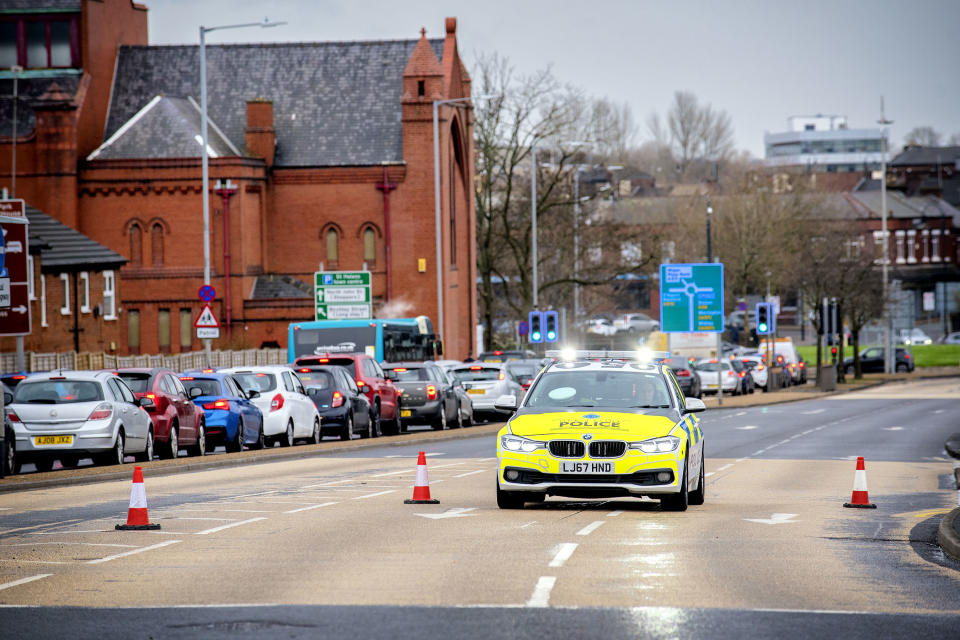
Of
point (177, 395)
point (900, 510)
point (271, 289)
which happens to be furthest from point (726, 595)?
point (271, 289)

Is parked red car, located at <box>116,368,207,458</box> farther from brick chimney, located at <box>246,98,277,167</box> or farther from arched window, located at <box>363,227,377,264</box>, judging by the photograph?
brick chimney, located at <box>246,98,277,167</box>

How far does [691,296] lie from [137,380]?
110 feet

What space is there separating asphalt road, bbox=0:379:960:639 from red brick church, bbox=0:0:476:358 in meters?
42.9

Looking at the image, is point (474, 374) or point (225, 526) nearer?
point (225, 526)

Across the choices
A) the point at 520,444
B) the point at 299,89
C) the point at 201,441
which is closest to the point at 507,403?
the point at 520,444

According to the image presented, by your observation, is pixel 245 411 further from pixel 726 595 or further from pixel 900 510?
pixel 726 595

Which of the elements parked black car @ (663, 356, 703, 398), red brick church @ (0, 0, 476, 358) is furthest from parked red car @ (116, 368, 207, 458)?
red brick church @ (0, 0, 476, 358)

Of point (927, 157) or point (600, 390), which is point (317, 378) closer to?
point (600, 390)

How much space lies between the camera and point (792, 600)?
34.2 ft

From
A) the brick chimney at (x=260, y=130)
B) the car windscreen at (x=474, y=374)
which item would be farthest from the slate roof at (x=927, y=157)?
the car windscreen at (x=474, y=374)

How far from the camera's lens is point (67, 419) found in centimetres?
2441

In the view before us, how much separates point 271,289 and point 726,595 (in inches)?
2179

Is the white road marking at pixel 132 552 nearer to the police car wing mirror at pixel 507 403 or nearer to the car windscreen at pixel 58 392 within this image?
the police car wing mirror at pixel 507 403

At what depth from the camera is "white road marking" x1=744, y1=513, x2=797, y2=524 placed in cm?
1607
